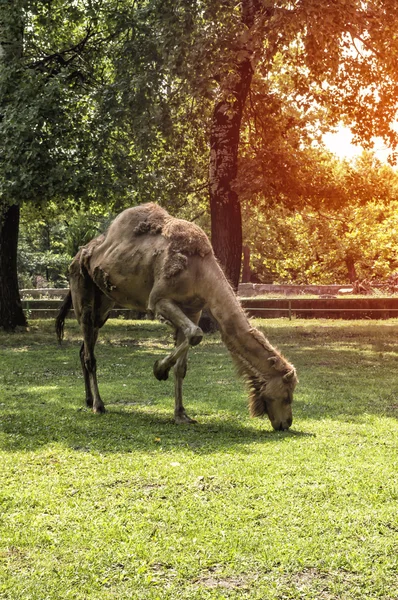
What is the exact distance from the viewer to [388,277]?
52.1 meters

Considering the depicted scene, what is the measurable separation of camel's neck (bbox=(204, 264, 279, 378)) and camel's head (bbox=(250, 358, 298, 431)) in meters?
0.13

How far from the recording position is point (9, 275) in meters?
24.6

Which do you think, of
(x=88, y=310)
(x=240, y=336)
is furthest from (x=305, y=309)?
(x=240, y=336)

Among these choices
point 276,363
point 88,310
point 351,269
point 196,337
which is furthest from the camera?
point 351,269

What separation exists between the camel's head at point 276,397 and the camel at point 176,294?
0.01 meters

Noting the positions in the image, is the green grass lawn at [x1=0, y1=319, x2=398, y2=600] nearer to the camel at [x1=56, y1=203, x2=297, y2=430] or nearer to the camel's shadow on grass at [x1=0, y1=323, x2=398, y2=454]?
the camel's shadow on grass at [x1=0, y1=323, x2=398, y2=454]

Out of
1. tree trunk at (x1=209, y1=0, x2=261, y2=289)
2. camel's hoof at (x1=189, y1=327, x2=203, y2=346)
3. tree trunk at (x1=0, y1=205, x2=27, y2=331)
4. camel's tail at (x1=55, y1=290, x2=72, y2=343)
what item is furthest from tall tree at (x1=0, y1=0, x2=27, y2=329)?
camel's hoof at (x1=189, y1=327, x2=203, y2=346)

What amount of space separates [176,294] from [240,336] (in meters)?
0.96

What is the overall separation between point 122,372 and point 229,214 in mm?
10037

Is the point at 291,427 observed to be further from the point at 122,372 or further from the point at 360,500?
the point at 122,372

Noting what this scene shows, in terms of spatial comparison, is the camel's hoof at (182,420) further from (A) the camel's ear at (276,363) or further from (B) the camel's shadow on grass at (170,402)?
(A) the camel's ear at (276,363)

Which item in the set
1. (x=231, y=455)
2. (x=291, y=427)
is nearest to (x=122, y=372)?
(x=291, y=427)

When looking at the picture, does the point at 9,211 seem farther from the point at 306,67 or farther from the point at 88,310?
the point at 88,310

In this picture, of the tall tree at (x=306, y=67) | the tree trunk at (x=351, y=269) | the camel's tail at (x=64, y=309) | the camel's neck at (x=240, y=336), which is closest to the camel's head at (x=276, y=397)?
the camel's neck at (x=240, y=336)
